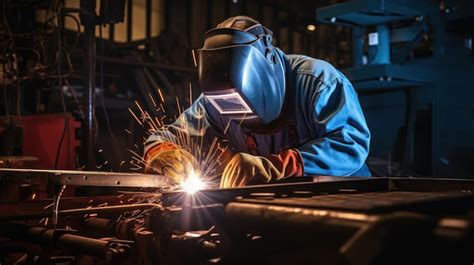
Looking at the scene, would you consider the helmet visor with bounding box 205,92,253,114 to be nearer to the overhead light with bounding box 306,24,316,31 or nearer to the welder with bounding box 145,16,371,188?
the welder with bounding box 145,16,371,188

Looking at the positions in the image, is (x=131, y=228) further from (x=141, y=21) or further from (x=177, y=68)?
(x=141, y=21)

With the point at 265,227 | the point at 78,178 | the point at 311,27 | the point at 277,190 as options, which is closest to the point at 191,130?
the point at 78,178

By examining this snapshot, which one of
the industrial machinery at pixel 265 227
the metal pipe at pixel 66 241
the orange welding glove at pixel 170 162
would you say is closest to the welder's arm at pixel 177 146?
the orange welding glove at pixel 170 162

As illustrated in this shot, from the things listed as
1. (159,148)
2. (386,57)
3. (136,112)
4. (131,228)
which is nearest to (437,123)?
(386,57)

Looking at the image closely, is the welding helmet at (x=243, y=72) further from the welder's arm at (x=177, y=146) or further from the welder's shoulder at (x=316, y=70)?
the welder's arm at (x=177, y=146)

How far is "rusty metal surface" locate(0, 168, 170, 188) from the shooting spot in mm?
1689

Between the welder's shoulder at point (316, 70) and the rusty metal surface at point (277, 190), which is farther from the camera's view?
the welder's shoulder at point (316, 70)

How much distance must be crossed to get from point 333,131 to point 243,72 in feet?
1.75

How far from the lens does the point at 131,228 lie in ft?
5.00

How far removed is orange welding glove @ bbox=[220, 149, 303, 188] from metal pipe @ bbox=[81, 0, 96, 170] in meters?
2.61

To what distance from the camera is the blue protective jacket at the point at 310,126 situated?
230 cm

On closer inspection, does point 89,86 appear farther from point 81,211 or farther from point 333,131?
point 81,211

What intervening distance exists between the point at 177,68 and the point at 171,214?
5.88 m

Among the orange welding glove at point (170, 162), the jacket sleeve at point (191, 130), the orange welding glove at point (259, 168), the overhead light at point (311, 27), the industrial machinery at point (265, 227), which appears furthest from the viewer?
the overhead light at point (311, 27)
